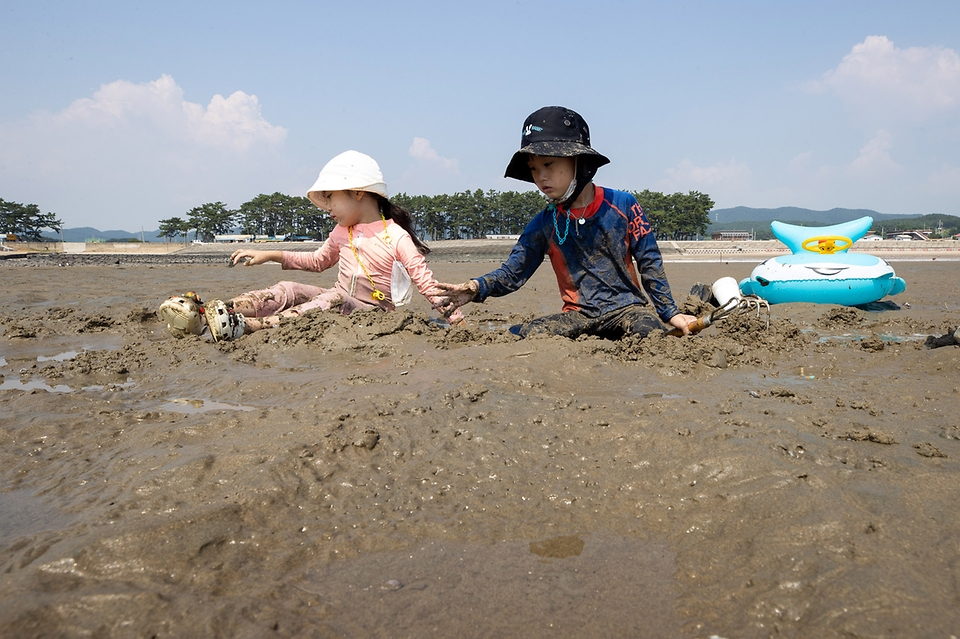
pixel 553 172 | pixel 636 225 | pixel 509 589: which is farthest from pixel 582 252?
pixel 509 589

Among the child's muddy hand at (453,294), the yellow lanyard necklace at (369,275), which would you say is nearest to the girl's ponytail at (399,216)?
the yellow lanyard necklace at (369,275)

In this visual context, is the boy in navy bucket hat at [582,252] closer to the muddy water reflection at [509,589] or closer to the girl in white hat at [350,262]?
the girl in white hat at [350,262]

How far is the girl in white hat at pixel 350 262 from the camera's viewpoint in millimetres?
4621

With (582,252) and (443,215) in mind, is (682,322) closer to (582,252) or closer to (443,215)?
(582,252)

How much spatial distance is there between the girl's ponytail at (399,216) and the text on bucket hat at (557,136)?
1324 mm

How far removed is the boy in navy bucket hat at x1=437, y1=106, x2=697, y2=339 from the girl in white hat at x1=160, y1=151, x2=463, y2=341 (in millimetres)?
687

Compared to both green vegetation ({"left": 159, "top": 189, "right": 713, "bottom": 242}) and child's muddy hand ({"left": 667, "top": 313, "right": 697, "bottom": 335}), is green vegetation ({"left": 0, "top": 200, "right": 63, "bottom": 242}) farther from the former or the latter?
child's muddy hand ({"left": 667, "top": 313, "right": 697, "bottom": 335})

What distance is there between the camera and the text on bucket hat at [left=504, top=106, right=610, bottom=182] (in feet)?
12.9

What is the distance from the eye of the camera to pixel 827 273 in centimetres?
640

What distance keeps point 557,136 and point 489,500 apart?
275 centimetres

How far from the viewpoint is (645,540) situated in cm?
168

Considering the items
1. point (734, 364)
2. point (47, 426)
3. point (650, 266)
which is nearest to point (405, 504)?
point (47, 426)

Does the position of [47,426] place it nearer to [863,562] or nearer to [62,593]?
[62,593]

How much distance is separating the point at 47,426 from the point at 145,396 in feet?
2.07
